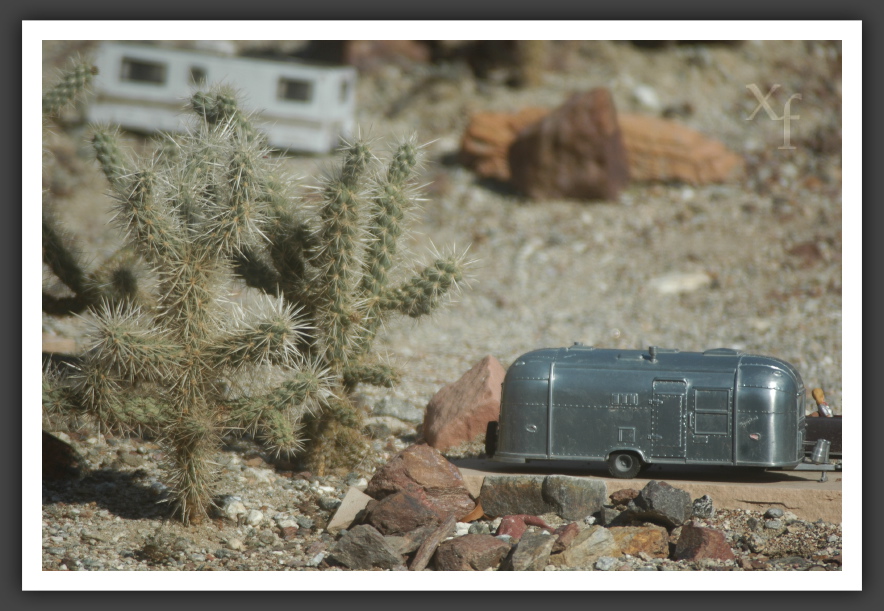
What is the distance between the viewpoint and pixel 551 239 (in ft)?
46.8

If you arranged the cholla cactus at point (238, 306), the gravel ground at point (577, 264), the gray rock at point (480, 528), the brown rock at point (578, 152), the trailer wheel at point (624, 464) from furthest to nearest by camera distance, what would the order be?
the brown rock at point (578, 152), the trailer wheel at point (624, 464), the gravel ground at point (577, 264), the gray rock at point (480, 528), the cholla cactus at point (238, 306)

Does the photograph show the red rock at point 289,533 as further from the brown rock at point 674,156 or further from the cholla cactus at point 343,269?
the brown rock at point 674,156

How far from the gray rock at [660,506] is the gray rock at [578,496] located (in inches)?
11.5

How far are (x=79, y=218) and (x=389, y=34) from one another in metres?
10.3

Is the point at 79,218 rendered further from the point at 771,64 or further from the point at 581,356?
the point at 771,64

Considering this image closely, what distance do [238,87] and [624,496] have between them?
13.2m

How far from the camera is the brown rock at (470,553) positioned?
5504 millimetres

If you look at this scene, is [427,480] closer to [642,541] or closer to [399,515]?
[399,515]

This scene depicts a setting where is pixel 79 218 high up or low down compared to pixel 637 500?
up

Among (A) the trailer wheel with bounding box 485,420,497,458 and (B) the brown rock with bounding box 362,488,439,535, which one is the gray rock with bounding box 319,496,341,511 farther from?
(A) the trailer wheel with bounding box 485,420,497,458

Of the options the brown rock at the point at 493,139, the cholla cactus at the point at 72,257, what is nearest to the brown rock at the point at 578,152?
the brown rock at the point at 493,139

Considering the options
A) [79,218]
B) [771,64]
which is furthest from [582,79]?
[79,218]

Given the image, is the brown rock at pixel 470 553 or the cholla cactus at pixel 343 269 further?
the cholla cactus at pixel 343 269

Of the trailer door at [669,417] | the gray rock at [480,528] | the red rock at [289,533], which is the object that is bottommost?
the red rock at [289,533]
